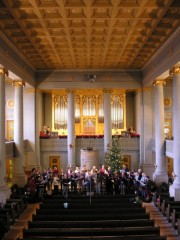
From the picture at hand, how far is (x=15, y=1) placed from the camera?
45.1 ft

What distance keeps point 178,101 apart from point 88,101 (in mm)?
13207

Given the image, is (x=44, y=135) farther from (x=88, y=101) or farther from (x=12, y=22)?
(x=12, y=22)

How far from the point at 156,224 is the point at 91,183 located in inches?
225

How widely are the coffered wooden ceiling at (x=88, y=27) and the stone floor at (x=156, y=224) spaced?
9169 millimetres

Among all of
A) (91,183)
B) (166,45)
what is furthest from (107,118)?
(166,45)

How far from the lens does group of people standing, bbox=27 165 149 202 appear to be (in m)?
20.9

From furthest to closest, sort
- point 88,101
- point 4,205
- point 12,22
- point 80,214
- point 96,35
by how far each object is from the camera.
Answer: point 88,101 < point 96,35 < point 4,205 < point 12,22 < point 80,214

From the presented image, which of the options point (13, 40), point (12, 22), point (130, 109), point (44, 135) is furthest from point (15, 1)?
point (130, 109)

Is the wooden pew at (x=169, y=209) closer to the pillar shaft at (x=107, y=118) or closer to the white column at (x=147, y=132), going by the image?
the white column at (x=147, y=132)

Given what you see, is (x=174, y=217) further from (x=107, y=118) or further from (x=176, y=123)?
(x=107, y=118)

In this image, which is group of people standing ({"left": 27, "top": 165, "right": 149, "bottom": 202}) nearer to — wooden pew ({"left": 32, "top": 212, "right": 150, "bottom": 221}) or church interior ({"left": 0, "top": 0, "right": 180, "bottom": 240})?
church interior ({"left": 0, "top": 0, "right": 180, "bottom": 240})

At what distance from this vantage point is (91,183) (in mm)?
20844

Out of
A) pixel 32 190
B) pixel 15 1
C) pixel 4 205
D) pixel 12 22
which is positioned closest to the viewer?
pixel 15 1

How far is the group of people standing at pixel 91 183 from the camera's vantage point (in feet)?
68.7
